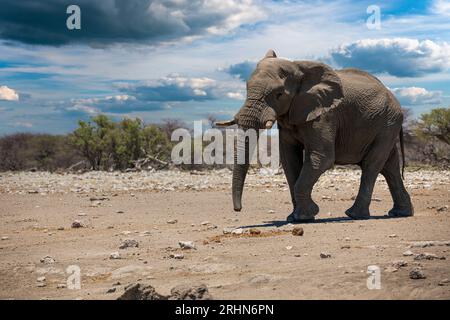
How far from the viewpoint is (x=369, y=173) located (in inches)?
454

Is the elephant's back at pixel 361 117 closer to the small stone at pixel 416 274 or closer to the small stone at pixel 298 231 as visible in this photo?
the small stone at pixel 298 231

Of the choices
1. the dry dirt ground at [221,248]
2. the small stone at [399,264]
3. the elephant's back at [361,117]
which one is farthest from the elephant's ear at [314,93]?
the small stone at [399,264]

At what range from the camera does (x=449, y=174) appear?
24.0 m

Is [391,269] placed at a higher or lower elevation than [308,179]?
lower

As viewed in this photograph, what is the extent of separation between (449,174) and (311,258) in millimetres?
18282

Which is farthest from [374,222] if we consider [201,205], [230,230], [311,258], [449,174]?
[449,174]

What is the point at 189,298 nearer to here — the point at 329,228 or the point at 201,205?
the point at 329,228

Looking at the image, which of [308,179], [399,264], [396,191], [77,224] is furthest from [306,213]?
[399,264]

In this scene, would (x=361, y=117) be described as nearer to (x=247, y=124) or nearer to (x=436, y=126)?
(x=247, y=124)

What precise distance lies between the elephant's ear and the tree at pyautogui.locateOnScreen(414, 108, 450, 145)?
2353 centimetres

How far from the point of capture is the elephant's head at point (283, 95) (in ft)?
32.4

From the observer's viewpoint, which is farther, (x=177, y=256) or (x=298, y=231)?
(x=298, y=231)

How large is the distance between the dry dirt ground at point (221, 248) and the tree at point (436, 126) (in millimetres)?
16970

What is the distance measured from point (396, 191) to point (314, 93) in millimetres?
3105
